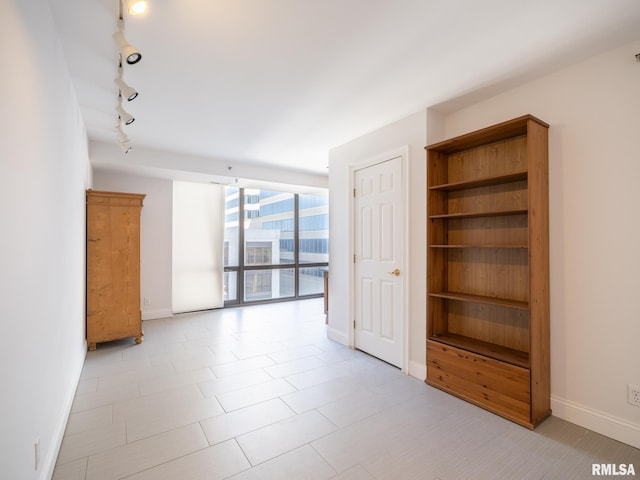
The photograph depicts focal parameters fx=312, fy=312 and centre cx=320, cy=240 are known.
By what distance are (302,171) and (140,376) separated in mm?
3977

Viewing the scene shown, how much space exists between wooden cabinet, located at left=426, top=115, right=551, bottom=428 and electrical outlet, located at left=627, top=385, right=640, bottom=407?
17.2 inches

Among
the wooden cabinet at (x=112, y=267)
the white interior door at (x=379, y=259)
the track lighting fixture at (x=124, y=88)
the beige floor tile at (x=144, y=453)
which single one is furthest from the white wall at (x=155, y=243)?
the beige floor tile at (x=144, y=453)

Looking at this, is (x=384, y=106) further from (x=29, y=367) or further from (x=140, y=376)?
(x=140, y=376)

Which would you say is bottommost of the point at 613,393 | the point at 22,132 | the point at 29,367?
the point at 613,393

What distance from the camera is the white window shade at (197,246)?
5.38 metres

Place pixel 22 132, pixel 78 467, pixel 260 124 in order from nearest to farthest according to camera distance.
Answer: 1. pixel 22 132
2. pixel 78 467
3. pixel 260 124

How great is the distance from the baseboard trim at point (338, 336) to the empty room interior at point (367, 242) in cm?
4

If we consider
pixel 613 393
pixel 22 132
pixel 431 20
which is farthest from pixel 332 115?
pixel 613 393

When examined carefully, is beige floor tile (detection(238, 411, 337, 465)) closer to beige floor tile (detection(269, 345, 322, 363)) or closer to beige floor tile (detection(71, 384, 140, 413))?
beige floor tile (detection(269, 345, 322, 363))

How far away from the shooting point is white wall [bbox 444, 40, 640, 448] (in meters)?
2.01

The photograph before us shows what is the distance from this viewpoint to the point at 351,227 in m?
3.78

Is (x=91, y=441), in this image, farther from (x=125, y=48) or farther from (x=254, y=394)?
(x=125, y=48)

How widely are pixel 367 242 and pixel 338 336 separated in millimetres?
1311

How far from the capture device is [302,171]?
18.7 feet
